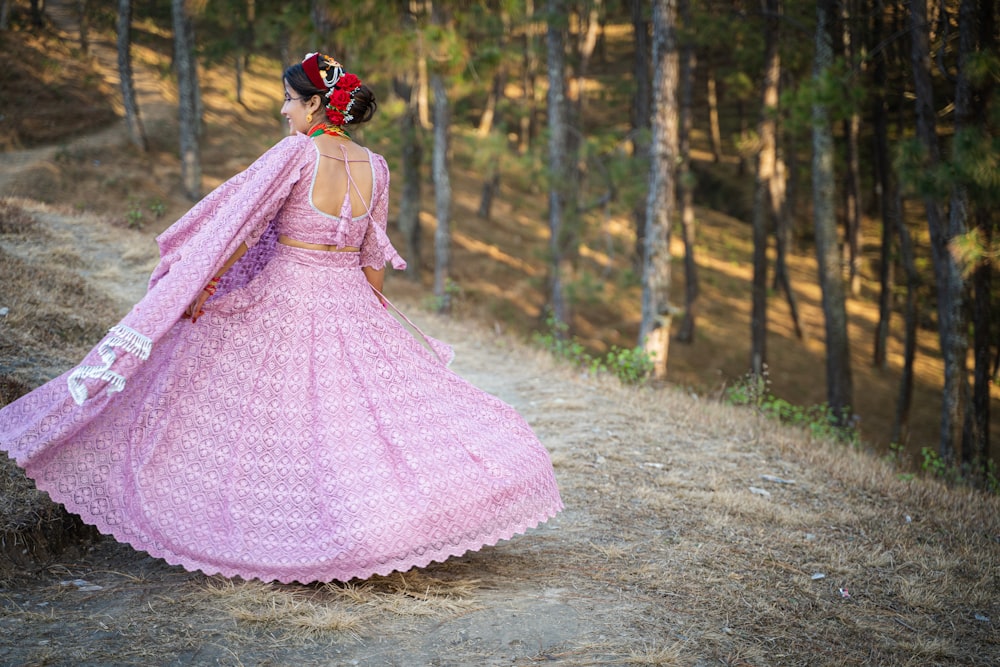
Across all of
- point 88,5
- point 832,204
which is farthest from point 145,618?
point 88,5

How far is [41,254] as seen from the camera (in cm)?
902

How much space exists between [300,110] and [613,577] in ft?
8.91

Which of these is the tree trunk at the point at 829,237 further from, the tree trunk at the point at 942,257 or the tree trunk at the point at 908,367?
the tree trunk at the point at 908,367

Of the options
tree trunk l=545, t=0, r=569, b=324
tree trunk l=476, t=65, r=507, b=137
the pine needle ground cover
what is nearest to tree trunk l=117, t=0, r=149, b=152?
tree trunk l=545, t=0, r=569, b=324

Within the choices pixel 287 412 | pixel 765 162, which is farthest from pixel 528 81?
pixel 287 412

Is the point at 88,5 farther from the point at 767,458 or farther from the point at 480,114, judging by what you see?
the point at 767,458

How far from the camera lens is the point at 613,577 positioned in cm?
410

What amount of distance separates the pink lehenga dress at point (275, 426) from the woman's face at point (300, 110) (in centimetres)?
18

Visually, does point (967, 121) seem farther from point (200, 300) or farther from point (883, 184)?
point (200, 300)

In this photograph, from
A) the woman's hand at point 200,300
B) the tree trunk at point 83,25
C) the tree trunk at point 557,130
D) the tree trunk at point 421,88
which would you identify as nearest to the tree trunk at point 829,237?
the tree trunk at point 557,130

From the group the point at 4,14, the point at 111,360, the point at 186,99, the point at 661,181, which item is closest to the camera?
the point at 111,360

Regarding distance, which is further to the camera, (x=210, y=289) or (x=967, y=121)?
(x=967, y=121)

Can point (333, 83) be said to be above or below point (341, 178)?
above

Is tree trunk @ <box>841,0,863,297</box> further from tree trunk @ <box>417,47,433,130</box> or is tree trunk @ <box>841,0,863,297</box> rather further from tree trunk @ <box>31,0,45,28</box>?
tree trunk @ <box>31,0,45,28</box>
